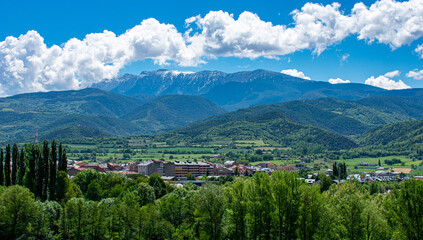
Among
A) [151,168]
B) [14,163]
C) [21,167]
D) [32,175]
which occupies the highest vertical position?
[14,163]

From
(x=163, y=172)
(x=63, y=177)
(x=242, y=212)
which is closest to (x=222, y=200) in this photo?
(x=242, y=212)

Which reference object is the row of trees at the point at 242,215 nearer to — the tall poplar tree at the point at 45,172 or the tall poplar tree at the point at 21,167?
the tall poplar tree at the point at 45,172

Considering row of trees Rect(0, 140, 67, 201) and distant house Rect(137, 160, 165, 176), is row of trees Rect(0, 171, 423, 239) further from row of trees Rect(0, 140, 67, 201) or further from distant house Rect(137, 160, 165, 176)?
distant house Rect(137, 160, 165, 176)

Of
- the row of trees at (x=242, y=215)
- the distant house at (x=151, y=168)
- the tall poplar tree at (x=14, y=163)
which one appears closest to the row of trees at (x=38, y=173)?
the tall poplar tree at (x=14, y=163)

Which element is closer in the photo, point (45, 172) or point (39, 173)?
point (39, 173)

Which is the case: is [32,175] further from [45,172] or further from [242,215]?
[242,215]

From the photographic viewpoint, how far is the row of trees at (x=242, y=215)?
165ft

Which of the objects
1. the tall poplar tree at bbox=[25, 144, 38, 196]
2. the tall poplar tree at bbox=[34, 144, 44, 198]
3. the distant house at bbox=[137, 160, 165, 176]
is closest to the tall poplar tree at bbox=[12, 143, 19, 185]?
the tall poplar tree at bbox=[25, 144, 38, 196]

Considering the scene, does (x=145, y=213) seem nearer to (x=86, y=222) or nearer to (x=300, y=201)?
(x=86, y=222)

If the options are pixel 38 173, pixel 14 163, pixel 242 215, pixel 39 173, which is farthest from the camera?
pixel 14 163

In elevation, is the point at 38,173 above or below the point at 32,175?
above

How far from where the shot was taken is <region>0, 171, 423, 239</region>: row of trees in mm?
50188

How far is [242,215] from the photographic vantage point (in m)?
57.7

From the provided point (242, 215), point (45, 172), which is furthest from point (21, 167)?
point (242, 215)
